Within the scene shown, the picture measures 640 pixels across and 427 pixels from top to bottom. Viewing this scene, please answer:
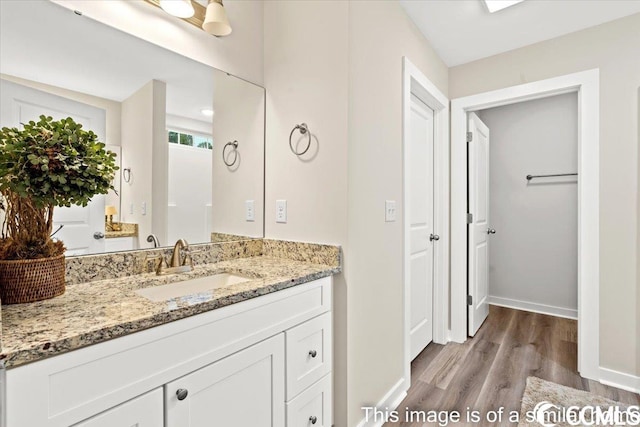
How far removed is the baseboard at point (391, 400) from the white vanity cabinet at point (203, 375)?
0.94 ft

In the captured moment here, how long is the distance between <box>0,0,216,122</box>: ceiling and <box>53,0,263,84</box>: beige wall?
3cm

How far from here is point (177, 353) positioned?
3.07 feet

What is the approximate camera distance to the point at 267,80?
6.15 feet

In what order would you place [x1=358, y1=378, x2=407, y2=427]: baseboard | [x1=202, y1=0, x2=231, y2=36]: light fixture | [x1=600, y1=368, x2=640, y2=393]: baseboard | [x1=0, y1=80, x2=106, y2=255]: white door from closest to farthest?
1. [x1=0, y1=80, x2=106, y2=255]: white door
2. [x1=202, y1=0, x2=231, y2=36]: light fixture
3. [x1=358, y1=378, x2=407, y2=427]: baseboard
4. [x1=600, y1=368, x2=640, y2=393]: baseboard

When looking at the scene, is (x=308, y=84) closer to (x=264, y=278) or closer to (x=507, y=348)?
(x=264, y=278)

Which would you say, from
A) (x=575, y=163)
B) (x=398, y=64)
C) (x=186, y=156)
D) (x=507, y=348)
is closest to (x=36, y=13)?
(x=186, y=156)

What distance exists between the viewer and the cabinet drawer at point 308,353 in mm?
1305

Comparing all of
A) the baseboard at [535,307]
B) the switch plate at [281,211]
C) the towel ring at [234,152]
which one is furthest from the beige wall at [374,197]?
the baseboard at [535,307]

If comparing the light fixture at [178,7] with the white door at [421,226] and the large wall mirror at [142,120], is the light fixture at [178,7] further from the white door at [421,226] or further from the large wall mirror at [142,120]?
the white door at [421,226]

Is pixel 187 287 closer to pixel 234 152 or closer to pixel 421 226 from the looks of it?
pixel 234 152

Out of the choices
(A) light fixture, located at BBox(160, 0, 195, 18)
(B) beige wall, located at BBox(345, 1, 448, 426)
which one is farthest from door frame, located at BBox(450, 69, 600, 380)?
(A) light fixture, located at BBox(160, 0, 195, 18)

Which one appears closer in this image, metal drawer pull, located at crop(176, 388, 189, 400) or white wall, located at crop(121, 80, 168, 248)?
metal drawer pull, located at crop(176, 388, 189, 400)

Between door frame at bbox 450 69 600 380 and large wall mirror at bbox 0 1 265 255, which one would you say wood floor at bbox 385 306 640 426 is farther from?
large wall mirror at bbox 0 1 265 255

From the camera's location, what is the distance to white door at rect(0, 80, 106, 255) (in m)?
1.08
